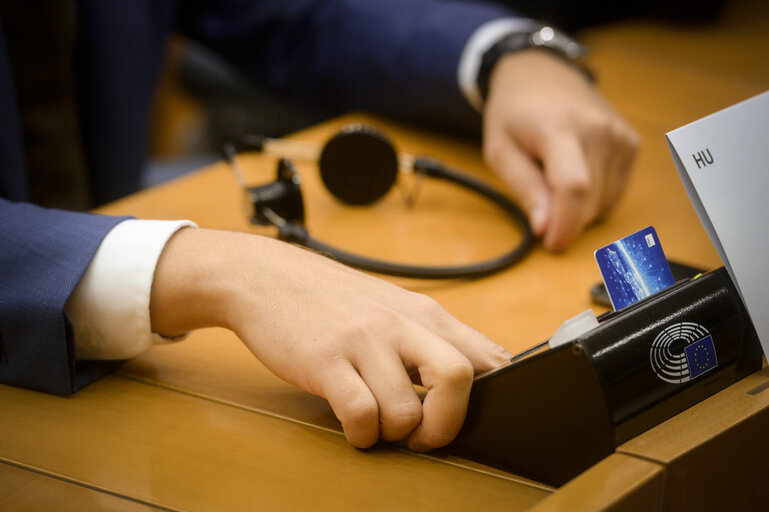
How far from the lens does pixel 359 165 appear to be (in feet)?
2.90

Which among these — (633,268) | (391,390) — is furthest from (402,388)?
(633,268)

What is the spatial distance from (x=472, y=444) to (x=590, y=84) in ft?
2.13

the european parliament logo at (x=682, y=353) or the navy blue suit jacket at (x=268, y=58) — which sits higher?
the navy blue suit jacket at (x=268, y=58)

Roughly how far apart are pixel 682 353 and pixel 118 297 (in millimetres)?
405

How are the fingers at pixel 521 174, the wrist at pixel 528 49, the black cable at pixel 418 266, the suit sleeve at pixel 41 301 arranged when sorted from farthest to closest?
1. the wrist at pixel 528 49
2. the fingers at pixel 521 174
3. the black cable at pixel 418 266
4. the suit sleeve at pixel 41 301

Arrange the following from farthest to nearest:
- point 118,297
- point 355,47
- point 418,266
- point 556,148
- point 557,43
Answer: point 355,47, point 557,43, point 556,148, point 418,266, point 118,297

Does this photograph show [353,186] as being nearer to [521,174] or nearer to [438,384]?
[521,174]

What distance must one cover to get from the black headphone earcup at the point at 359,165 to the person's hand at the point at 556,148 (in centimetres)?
14

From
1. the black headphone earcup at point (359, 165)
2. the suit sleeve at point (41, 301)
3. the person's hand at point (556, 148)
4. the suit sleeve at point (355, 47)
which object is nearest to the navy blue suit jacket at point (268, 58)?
the suit sleeve at point (355, 47)

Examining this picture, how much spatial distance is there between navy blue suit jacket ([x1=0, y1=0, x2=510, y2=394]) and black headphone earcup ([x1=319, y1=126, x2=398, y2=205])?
0.26 meters

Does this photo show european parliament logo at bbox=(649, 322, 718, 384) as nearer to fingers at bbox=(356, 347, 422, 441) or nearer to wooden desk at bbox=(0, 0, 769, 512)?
wooden desk at bbox=(0, 0, 769, 512)

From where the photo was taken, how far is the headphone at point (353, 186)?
748 millimetres

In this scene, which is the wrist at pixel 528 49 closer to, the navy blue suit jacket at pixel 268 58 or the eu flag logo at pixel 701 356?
the navy blue suit jacket at pixel 268 58

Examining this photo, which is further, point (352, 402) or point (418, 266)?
point (418, 266)
